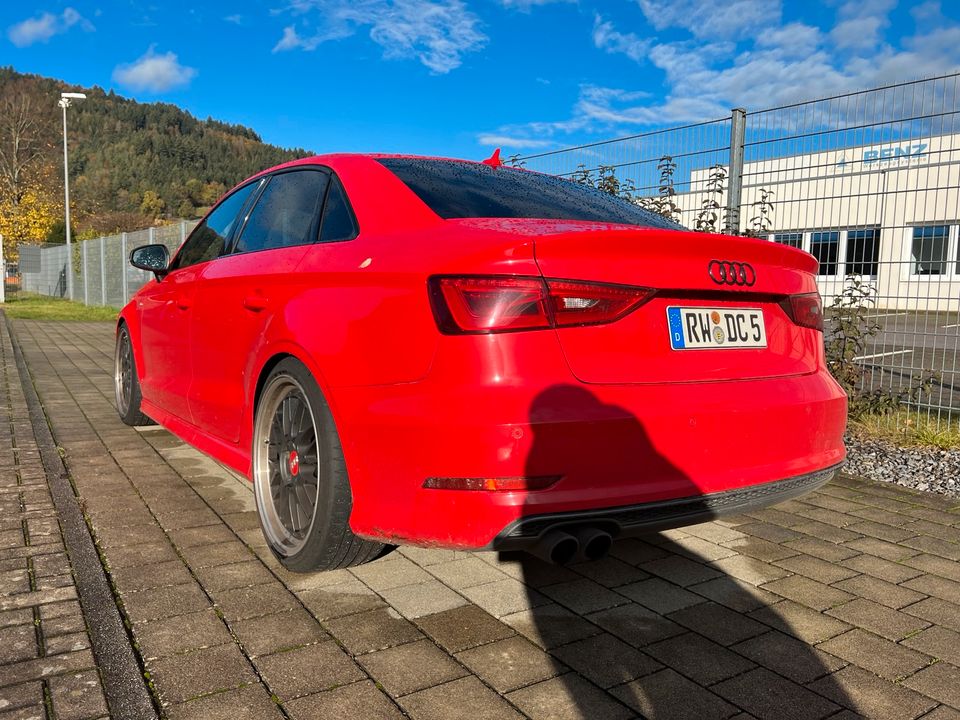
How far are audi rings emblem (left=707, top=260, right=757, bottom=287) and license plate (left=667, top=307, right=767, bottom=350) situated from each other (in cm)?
9

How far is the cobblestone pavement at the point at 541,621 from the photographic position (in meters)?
2.15

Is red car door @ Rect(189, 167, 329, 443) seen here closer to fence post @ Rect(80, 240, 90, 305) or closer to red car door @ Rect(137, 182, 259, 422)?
red car door @ Rect(137, 182, 259, 422)

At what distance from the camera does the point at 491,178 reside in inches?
126

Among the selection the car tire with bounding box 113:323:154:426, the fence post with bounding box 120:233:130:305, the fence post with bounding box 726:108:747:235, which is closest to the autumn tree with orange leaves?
the fence post with bounding box 120:233:130:305

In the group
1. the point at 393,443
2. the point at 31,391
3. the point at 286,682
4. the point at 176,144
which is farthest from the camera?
the point at 176,144

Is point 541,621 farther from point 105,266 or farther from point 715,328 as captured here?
point 105,266

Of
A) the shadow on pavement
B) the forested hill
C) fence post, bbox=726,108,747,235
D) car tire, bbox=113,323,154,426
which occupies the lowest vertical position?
the shadow on pavement

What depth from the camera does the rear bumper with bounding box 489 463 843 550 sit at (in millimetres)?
2166

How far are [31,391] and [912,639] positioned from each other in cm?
733

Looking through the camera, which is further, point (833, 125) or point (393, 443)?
point (833, 125)

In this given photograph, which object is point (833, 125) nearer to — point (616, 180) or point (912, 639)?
point (616, 180)

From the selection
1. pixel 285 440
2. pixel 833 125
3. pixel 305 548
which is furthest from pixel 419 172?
pixel 833 125

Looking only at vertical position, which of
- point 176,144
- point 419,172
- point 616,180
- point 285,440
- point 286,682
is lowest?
point 286,682

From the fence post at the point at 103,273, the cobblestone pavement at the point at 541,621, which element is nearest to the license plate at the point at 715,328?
the cobblestone pavement at the point at 541,621
